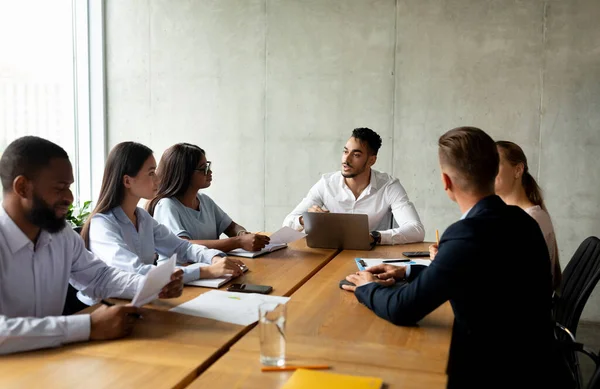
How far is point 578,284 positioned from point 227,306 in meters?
1.59

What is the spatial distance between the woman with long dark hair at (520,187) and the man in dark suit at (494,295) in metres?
1.12

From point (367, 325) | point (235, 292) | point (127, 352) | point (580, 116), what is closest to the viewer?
point (127, 352)

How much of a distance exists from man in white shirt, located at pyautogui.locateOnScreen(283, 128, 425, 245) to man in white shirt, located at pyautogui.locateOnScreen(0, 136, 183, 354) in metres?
2.08

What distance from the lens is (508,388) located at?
1693mm

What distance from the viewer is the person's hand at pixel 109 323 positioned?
1677mm

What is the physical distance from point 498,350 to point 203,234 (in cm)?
221

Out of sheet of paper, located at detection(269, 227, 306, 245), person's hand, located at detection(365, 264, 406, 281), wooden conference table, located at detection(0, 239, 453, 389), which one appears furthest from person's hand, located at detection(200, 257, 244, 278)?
sheet of paper, located at detection(269, 227, 306, 245)

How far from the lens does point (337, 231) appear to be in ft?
10.9

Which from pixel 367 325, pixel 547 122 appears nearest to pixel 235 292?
pixel 367 325

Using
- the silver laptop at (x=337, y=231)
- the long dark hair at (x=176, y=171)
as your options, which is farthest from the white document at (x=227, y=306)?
the long dark hair at (x=176, y=171)

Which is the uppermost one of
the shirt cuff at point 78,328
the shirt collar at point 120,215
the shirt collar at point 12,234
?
the shirt collar at point 12,234

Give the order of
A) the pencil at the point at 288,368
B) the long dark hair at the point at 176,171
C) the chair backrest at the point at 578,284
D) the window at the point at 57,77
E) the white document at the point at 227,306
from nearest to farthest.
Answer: the pencil at the point at 288,368, the white document at the point at 227,306, the chair backrest at the point at 578,284, the long dark hair at the point at 176,171, the window at the point at 57,77

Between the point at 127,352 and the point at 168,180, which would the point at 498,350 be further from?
the point at 168,180

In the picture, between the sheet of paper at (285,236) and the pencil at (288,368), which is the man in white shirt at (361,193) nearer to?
the sheet of paper at (285,236)
